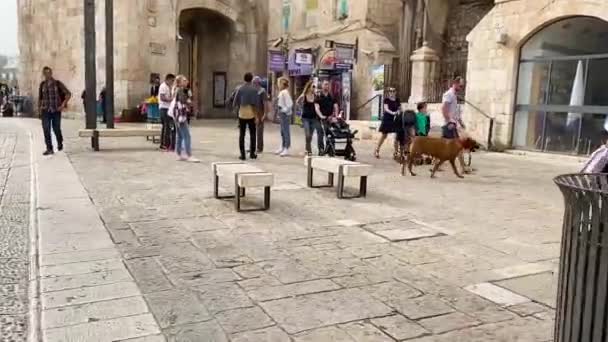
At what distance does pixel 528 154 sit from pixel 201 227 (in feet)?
32.9

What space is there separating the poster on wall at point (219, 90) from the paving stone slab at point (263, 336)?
25383 mm

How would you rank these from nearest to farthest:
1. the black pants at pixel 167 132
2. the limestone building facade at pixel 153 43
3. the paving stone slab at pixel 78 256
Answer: the paving stone slab at pixel 78 256
the black pants at pixel 167 132
the limestone building facade at pixel 153 43

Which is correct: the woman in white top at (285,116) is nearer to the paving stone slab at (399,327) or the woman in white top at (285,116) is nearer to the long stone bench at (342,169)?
the long stone bench at (342,169)

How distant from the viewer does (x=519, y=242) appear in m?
5.12

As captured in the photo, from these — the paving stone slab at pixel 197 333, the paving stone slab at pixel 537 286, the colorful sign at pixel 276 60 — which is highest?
the colorful sign at pixel 276 60

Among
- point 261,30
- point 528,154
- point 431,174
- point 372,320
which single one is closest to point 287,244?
point 372,320

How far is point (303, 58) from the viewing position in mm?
21891

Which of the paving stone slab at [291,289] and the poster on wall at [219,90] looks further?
the poster on wall at [219,90]

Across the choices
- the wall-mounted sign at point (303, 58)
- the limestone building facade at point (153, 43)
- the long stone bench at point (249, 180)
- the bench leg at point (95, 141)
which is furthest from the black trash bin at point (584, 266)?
the limestone building facade at point (153, 43)

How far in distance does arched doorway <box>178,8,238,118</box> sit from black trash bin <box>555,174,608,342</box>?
2547 cm

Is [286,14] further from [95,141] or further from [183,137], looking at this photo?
[183,137]

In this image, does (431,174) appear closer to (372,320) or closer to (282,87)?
(282,87)

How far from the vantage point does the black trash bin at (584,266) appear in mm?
2033

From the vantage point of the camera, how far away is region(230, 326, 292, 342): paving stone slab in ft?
9.71
